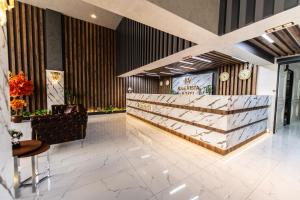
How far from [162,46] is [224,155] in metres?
3.35

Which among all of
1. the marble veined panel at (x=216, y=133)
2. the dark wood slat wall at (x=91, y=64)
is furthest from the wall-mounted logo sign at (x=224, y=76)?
the dark wood slat wall at (x=91, y=64)

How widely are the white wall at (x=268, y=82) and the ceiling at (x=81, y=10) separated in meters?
7.58

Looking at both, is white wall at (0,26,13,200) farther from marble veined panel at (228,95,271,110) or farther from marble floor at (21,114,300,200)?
marble veined panel at (228,95,271,110)

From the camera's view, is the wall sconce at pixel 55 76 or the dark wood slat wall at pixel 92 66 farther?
the dark wood slat wall at pixel 92 66

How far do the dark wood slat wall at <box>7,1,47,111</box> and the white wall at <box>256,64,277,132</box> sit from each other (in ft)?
32.0

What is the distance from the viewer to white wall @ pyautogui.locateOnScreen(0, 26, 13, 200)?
112 cm

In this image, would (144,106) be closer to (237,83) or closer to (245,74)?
(237,83)

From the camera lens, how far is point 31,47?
7148 mm

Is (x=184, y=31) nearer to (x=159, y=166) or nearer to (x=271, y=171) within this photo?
(x=159, y=166)

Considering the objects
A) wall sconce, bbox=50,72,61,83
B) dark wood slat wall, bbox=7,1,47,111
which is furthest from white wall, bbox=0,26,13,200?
dark wood slat wall, bbox=7,1,47,111

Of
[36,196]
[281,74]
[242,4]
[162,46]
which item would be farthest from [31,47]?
[281,74]

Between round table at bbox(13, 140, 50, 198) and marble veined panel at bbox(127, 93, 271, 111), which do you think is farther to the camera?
marble veined panel at bbox(127, 93, 271, 111)

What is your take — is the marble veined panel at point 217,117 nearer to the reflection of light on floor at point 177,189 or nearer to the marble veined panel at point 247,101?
the marble veined panel at point 247,101

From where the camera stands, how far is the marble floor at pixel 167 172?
198 centimetres
